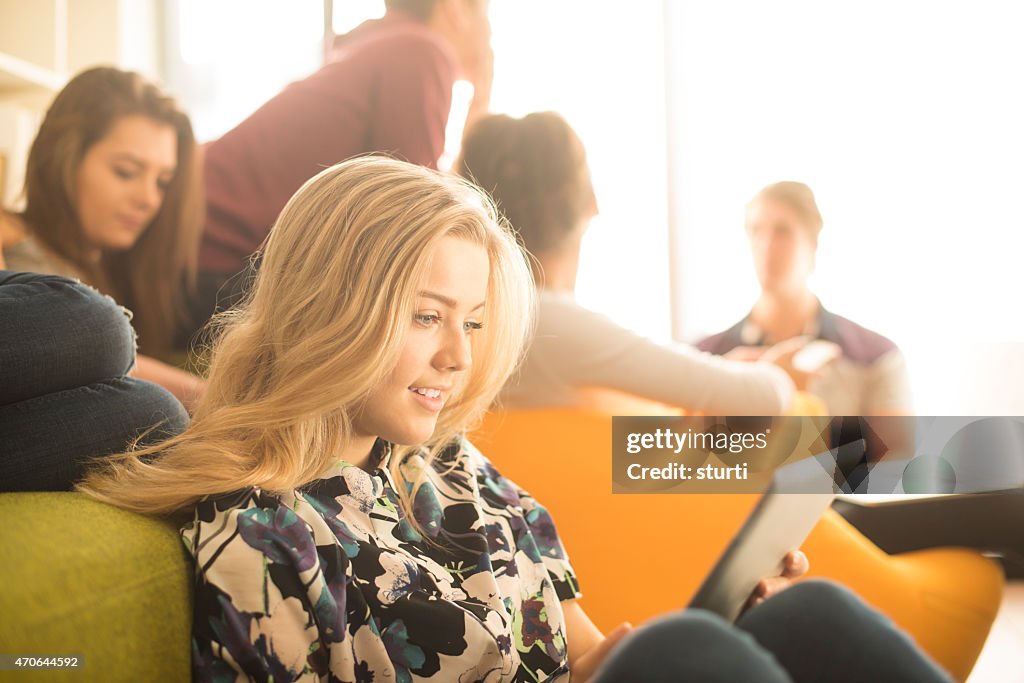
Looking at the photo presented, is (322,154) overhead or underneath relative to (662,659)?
overhead

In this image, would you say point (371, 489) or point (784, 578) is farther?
point (784, 578)

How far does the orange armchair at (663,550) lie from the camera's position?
1261mm

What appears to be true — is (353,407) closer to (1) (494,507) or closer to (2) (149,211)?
(1) (494,507)

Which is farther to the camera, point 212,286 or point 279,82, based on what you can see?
point 279,82

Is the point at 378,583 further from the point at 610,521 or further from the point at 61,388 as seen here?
the point at 610,521

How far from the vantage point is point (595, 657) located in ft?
3.12

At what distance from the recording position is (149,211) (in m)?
1.77

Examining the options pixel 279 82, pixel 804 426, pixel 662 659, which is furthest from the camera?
pixel 279 82

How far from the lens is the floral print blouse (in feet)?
2.49

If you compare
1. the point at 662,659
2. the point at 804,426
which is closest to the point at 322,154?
the point at 804,426

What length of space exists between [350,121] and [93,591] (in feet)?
4.06

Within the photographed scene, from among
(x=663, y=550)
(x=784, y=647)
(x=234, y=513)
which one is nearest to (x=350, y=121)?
(x=663, y=550)

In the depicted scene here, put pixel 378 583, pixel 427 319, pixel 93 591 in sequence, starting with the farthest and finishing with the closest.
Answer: pixel 427 319
pixel 378 583
pixel 93 591

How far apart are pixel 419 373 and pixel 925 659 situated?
1.75ft
